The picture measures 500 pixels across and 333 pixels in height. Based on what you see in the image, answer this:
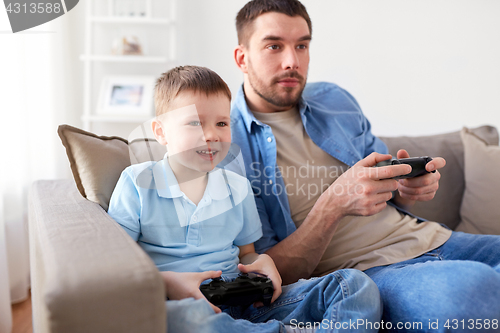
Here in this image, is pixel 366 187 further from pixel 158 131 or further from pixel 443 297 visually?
pixel 158 131

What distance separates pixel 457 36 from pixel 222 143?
1911mm

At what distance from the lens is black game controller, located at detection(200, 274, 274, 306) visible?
2.43ft

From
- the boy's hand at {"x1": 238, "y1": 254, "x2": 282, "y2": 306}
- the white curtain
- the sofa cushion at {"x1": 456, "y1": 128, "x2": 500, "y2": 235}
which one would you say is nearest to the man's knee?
the boy's hand at {"x1": 238, "y1": 254, "x2": 282, "y2": 306}

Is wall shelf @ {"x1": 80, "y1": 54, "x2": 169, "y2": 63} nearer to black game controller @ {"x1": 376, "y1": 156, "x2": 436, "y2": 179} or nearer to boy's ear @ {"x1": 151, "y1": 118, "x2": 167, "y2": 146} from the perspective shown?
boy's ear @ {"x1": 151, "y1": 118, "x2": 167, "y2": 146}

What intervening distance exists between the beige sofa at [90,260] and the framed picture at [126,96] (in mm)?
971

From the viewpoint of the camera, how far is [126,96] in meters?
2.00

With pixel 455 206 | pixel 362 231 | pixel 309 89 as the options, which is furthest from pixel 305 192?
pixel 455 206

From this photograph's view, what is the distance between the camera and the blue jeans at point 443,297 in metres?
0.70

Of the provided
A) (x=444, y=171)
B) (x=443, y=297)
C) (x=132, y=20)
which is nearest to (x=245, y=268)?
(x=443, y=297)

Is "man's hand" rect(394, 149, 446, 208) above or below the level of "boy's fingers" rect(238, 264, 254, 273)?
above

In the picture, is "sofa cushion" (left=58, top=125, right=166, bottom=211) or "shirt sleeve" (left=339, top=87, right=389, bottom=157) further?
"shirt sleeve" (left=339, top=87, right=389, bottom=157)

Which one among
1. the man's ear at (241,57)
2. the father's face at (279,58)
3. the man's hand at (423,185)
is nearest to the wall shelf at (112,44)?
the man's ear at (241,57)

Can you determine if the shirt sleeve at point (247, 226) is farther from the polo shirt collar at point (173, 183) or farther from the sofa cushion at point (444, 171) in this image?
the sofa cushion at point (444, 171)

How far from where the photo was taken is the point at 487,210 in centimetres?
139
